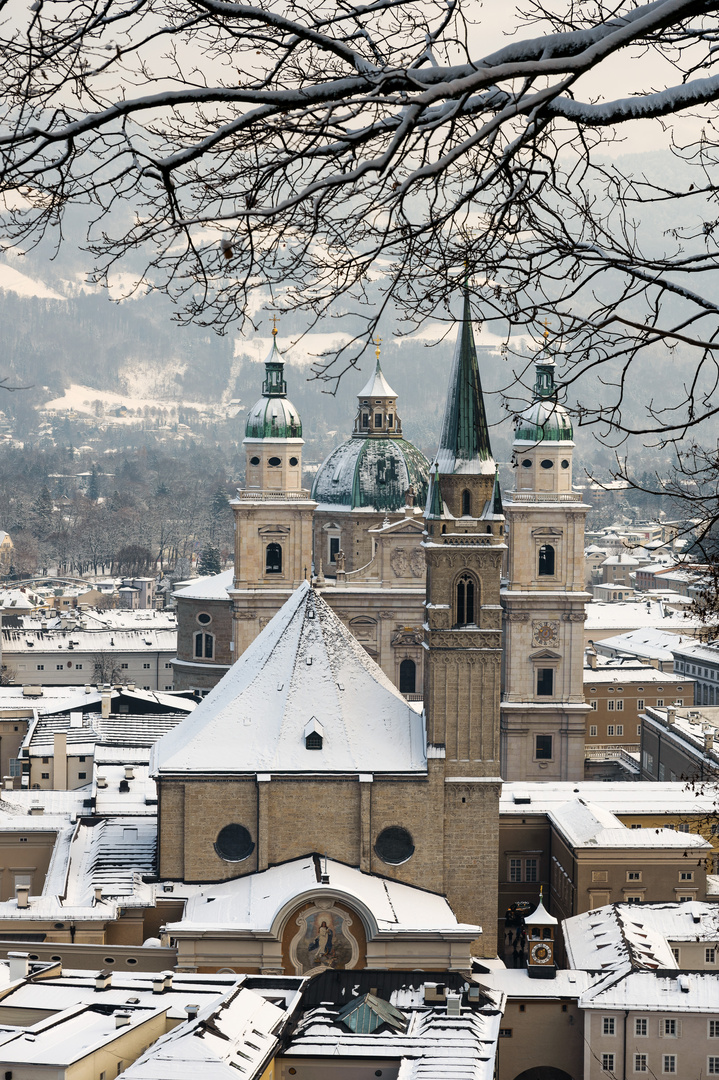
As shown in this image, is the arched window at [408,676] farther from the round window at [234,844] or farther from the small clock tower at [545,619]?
the round window at [234,844]

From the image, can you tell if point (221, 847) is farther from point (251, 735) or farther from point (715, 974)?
point (715, 974)

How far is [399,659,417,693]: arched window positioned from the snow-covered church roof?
71.8 feet

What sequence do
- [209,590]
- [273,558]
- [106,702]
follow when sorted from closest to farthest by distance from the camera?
[273,558]
[106,702]
[209,590]

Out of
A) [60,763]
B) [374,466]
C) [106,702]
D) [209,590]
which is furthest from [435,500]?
[209,590]

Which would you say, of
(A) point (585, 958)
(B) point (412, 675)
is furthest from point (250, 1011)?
(B) point (412, 675)

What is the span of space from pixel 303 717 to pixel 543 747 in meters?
24.6

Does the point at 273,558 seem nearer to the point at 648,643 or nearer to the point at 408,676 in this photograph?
the point at 408,676

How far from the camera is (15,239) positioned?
9.09 m

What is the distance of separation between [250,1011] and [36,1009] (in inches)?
162

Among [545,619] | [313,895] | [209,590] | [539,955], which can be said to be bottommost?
[539,955]

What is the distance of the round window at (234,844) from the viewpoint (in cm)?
4012

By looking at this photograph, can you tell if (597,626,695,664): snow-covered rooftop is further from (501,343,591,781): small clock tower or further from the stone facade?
the stone facade

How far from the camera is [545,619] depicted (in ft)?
211

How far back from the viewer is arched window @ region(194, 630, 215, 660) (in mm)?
73356
